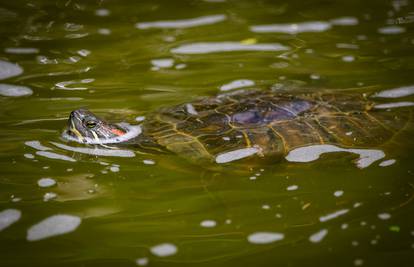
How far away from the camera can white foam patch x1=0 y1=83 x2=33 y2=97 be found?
441 cm

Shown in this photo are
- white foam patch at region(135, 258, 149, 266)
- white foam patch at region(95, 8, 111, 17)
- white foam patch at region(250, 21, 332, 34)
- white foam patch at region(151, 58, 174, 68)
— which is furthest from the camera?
white foam patch at region(95, 8, 111, 17)

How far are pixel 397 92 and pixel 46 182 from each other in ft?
10.9

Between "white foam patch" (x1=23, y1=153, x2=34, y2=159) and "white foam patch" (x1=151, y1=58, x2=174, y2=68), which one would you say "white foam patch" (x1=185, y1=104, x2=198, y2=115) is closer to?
"white foam patch" (x1=151, y1=58, x2=174, y2=68)

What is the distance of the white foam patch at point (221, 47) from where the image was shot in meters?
5.31

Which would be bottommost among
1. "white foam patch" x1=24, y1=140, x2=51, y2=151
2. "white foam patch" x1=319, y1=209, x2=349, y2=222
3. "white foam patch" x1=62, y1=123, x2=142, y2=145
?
"white foam patch" x1=319, y1=209, x2=349, y2=222

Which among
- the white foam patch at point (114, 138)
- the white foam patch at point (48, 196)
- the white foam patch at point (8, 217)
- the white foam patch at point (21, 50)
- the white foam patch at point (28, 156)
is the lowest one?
the white foam patch at point (8, 217)

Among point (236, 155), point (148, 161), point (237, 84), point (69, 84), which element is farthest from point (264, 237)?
point (69, 84)

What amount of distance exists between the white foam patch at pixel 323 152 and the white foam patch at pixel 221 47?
7.49 ft

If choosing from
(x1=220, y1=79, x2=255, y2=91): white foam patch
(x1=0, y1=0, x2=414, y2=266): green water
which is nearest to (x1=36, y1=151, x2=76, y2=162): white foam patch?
(x1=0, y1=0, x2=414, y2=266): green water

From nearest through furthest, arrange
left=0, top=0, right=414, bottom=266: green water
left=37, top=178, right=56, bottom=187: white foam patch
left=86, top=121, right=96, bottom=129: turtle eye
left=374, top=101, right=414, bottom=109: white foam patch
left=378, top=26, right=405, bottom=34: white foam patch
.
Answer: left=0, top=0, right=414, bottom=266: green water, left=37, top=178, right=56, bottom=187: white foam patch, left=86, top=121, right=96, bottom=129: turtle eye, left=374, top=101, right=414, bottom=109: white foam patch, left=378, top=26, right=405, bottom=34: white foam patch

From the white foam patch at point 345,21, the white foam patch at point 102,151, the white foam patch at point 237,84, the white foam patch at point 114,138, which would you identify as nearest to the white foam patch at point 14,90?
the white foam patch at point 114,138

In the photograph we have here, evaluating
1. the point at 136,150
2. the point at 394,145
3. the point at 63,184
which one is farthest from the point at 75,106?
the point at 394,145

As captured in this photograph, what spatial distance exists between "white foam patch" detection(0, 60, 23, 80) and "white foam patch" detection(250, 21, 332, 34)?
297 cm

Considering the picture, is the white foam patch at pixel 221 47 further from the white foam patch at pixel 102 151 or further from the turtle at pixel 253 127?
the white foam patch at pixel 102 151
